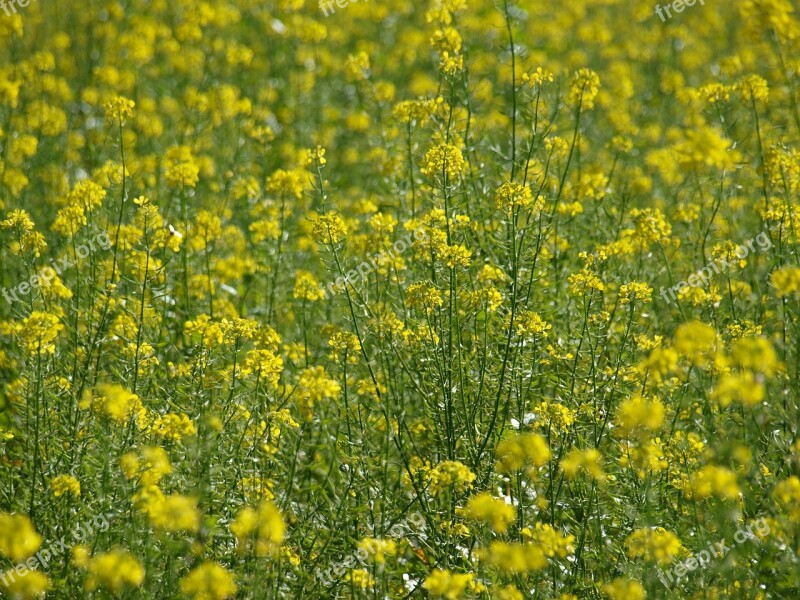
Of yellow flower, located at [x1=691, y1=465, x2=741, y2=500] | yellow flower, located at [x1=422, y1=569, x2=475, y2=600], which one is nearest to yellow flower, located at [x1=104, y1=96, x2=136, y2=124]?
yellow flower, located at [x1=422, y1=569, x2=475, y2=600]

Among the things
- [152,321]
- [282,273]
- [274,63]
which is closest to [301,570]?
[152,321]

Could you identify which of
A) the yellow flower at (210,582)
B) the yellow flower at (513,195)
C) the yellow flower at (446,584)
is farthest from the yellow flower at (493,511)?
the yellow flower at (513,195)

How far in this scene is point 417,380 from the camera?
4094 millimetres

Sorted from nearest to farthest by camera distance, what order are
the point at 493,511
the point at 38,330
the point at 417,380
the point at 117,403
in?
the point at 493,511 < the point at 117,403 < the point at 38,330 < the point at 417,380

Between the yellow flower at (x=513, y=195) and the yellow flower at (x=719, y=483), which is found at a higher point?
the yellow flower at (x=513, y=195)

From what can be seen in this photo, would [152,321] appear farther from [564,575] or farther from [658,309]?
[658,309]

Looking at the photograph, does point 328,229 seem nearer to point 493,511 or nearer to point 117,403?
point 117,403

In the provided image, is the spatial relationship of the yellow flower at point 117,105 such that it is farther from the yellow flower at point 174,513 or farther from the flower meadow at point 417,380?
the yellow flower at point 174,513

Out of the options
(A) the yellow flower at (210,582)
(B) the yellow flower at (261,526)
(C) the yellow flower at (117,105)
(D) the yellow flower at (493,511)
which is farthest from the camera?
(C) the yellow flower at (117,105)

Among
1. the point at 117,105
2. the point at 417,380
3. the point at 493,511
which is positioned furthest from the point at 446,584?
the point at 117,105

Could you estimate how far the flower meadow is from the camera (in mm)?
3061

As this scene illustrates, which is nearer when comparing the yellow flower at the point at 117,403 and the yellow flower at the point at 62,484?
the yellow flower at the point at 117,403

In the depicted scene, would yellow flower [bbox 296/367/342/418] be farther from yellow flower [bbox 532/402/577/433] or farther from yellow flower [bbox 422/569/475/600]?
yellow flower [bbox 532/402/577/433]

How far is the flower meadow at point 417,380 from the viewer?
306 cm
